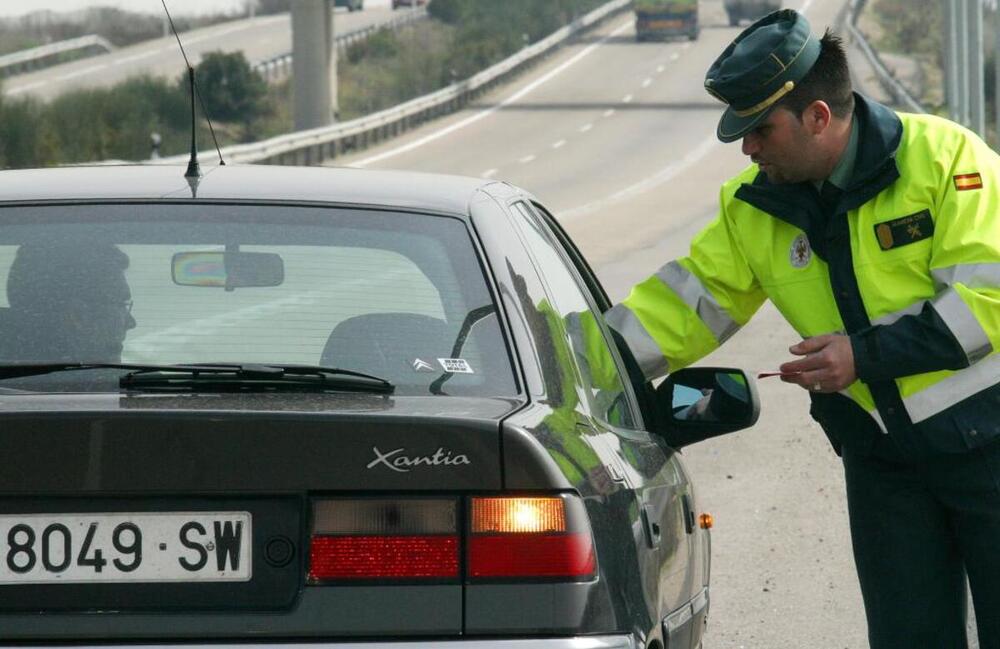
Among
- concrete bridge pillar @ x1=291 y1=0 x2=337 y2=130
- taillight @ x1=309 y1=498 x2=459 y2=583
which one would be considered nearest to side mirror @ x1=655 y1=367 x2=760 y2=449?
taillight @ x1=309 y1=498 x2=459 y2=583

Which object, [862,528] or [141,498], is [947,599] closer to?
[862,528]

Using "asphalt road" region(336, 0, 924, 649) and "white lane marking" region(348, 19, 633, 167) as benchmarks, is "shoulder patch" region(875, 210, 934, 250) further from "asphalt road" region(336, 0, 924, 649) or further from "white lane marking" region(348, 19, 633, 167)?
"white lane marking" region(348, 19, 633, 167)

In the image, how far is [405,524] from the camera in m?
3.01

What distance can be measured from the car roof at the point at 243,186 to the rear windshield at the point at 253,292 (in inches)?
2.0

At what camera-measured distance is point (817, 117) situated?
13.0 feet

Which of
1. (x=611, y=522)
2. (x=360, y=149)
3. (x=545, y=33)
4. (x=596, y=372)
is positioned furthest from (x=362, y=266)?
(x=545, y=33)

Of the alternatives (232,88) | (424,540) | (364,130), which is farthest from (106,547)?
(232,88)

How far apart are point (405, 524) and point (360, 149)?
141ft

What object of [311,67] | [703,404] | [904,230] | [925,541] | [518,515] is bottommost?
[311,67]

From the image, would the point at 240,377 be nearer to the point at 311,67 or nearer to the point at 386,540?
the point at 386,540

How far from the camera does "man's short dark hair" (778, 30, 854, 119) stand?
3977 millimetres

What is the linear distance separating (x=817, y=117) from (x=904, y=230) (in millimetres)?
295

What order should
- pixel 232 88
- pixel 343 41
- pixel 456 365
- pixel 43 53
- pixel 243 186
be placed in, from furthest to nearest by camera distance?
pixel 343 41
pixel 43 53
pixel 232 88
pixel 243 186
pixel 456 365

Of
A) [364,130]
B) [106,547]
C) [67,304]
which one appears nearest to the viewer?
[106,547]
